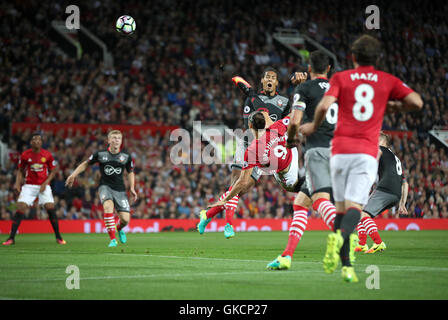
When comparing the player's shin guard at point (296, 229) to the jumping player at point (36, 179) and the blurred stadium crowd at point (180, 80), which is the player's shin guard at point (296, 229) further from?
the blurred stadium crowd at point (180, 80)

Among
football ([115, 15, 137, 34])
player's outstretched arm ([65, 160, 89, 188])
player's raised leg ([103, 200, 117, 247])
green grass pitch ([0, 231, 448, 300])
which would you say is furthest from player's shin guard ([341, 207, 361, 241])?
football ([115, 15, 137, 34])

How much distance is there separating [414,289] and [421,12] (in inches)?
1371

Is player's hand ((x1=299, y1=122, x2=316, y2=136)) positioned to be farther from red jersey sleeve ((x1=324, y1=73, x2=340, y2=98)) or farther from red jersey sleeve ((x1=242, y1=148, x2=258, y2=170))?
red jersey sleeve ((x1=242, y1=148, x2=258, y2=170))

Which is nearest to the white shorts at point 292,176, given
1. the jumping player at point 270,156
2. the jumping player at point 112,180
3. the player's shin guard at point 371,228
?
the jumping player at point 270,156

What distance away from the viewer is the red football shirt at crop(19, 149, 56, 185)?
53.2 feet

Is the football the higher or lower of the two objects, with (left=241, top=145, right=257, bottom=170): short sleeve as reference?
higher

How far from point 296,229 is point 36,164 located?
30.9 feet

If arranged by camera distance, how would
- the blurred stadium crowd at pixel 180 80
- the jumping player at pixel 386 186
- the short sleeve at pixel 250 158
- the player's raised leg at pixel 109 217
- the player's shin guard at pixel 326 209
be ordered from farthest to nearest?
the blurred stadium crowd at pixel 180 80, the player's raised leg at pixel 109 217, the jumping player at pixel 386 186, the short sleeve at pixel 250 158, the player's shin guard at pixel 326 209

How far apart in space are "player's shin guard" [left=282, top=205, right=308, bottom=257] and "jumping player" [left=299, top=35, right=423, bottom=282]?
4.53 feet

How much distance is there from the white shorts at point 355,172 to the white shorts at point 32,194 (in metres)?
10.5

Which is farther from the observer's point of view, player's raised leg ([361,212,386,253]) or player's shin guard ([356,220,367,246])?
player's shin guard ([356,220,367,246])

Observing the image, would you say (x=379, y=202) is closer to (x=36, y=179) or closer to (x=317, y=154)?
(x=317, y=154)

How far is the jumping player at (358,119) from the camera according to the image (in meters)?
6.93
